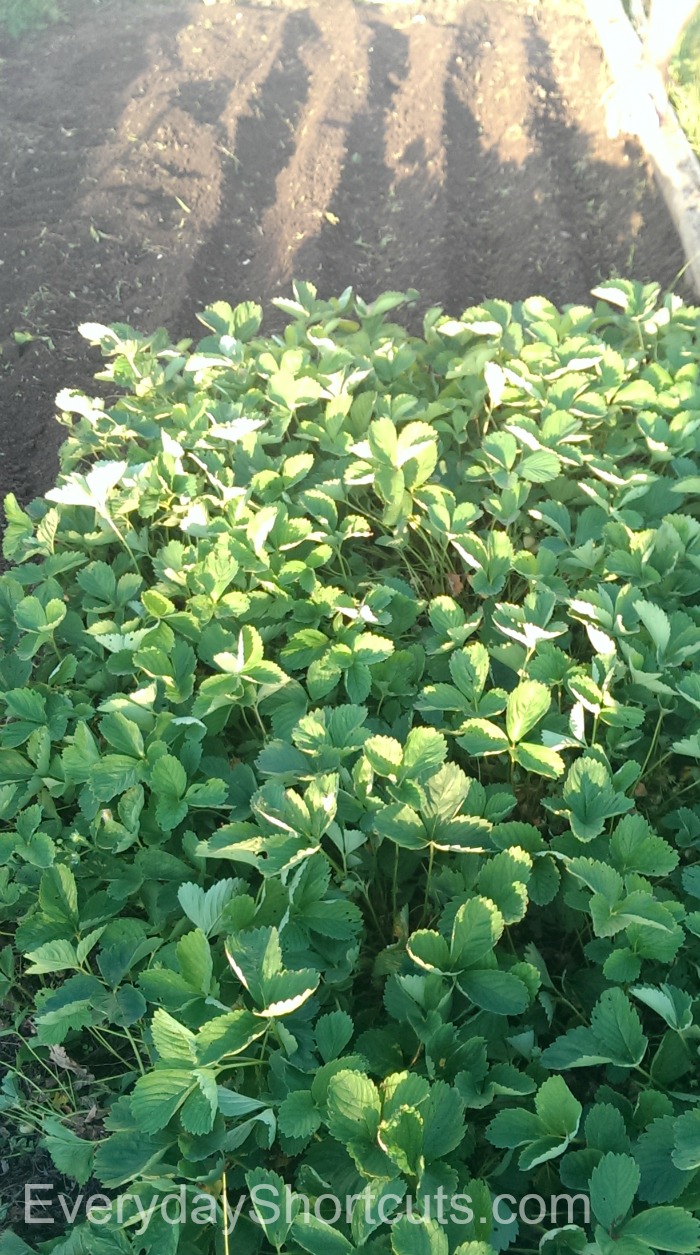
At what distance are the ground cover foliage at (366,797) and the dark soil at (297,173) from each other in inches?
81.1

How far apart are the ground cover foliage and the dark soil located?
6.76 feet

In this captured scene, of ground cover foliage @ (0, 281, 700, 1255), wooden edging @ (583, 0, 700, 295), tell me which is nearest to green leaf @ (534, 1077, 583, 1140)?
ground cover foliage @ (0, 281, 700, 1255)

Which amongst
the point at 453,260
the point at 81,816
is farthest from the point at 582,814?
the point at 453,260

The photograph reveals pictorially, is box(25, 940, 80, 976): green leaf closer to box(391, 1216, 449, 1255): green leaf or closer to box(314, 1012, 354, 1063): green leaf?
box(314, 1012, 354, 1063): green leaf

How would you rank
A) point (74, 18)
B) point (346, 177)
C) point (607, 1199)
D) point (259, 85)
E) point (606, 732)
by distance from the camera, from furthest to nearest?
point (74, 18) < point (259, 85) < point (346, 177) < point (606, 732) < point (607, 1199)

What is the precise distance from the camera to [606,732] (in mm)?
1229

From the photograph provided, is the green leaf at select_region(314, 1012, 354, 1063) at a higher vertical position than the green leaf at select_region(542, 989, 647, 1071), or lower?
lower

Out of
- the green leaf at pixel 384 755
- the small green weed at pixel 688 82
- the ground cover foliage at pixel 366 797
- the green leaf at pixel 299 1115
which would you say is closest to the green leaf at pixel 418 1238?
the ground cover foliage at pixel 366 797

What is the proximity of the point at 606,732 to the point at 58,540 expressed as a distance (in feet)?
3.65

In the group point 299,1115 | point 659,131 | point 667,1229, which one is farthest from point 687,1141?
point 659,131

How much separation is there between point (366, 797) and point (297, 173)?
447 cm

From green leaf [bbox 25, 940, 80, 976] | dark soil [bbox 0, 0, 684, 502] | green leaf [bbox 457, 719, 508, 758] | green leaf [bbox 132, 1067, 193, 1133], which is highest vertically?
dark soil [bbox 0, 0, 684, 502]

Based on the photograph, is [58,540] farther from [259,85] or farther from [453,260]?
[259,85]

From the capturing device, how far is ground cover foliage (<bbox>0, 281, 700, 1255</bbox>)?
876mm
